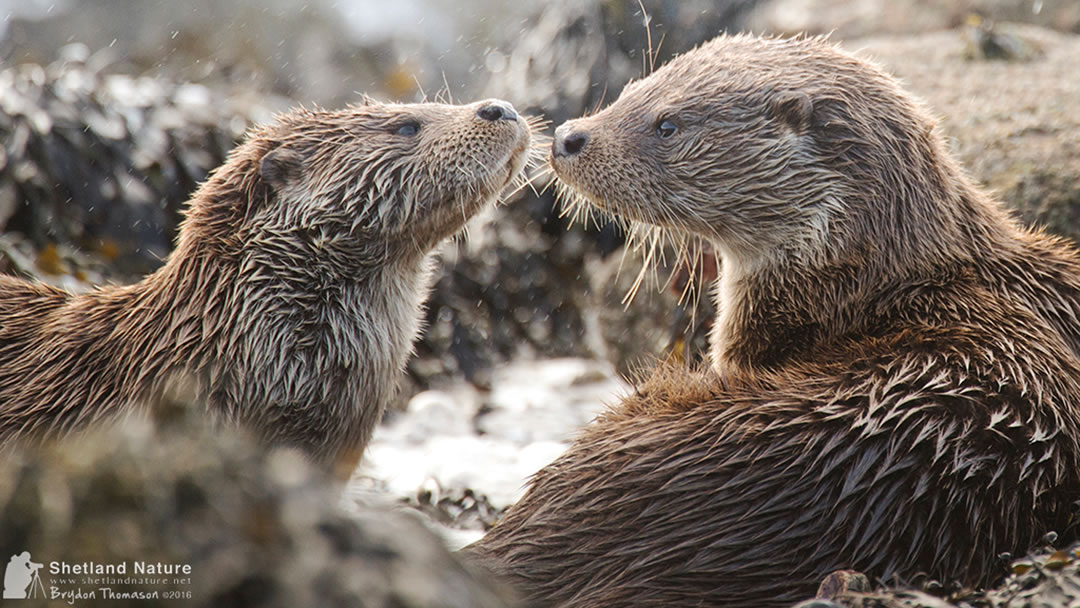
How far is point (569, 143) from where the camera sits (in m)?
3.55

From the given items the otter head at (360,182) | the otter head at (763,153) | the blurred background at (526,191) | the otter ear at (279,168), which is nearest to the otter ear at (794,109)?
the otter head at (763,153)

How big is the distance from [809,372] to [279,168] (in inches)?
69.5

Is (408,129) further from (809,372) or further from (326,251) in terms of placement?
(809,372)

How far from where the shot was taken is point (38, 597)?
1212 mm

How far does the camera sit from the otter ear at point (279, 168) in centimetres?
333

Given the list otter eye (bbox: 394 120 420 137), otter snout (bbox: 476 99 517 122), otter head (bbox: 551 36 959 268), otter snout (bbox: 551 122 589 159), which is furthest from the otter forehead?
otter eye (bbox: 394 120 420 137)

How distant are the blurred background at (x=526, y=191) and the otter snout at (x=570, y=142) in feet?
2.27

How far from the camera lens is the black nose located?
3.50m

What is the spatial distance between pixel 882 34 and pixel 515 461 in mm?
4969

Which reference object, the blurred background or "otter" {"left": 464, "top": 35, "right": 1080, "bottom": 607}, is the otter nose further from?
the blurred background

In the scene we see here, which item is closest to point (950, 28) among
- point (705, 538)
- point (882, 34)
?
point (882, 34)

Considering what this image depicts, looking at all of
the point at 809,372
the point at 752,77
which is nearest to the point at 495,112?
the point at 752,77

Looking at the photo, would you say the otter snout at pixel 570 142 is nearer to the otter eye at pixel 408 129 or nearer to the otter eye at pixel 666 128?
the otter eye at pixel 666 128

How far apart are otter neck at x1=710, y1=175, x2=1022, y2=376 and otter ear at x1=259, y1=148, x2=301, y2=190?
1.51 metres
